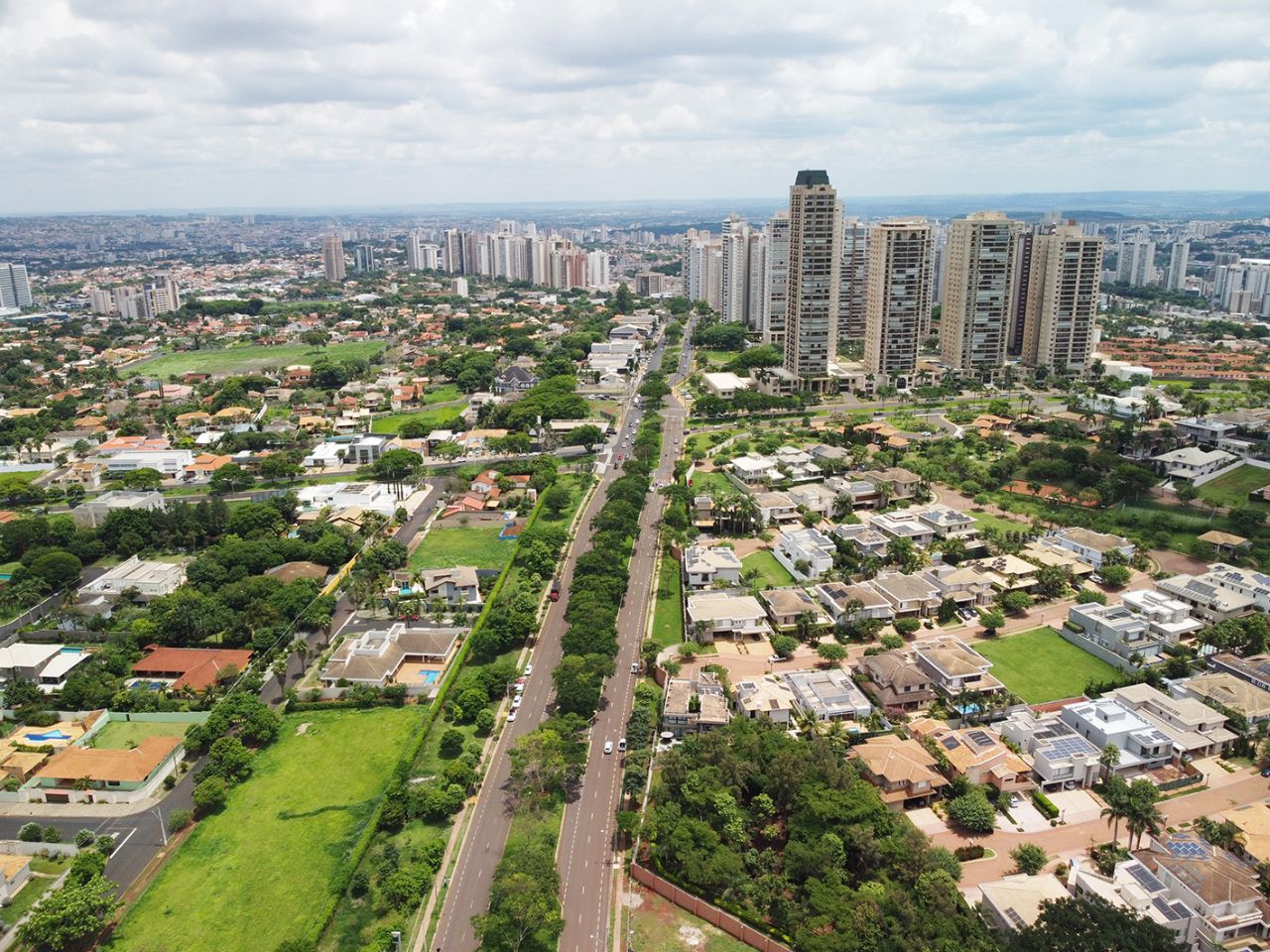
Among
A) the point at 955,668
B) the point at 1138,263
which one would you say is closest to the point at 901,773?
the point at 955,668

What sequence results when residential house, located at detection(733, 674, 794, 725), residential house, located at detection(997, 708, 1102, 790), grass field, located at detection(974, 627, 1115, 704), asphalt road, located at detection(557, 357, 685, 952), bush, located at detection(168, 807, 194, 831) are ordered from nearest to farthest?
asphalt road, located at detection(557, 357, 685, 952) < bush, located at detection(168, 807, 194, 831) < residential house, located at detection(997, 708, 1102, 790) < residential house, located at detection(733, 674, 794, 725) < grass field, located at detection(974, 627, 1115, 704)

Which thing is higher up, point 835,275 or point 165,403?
point 835,275

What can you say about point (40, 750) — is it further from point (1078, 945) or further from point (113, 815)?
point (1078, 945)

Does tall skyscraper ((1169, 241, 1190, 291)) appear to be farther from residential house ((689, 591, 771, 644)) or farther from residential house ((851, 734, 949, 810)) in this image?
residential house ((851, 734, 949, 810))

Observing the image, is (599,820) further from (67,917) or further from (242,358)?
(242,358)

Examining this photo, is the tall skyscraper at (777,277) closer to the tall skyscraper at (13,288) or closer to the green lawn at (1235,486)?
the green lawn at (1235,486)

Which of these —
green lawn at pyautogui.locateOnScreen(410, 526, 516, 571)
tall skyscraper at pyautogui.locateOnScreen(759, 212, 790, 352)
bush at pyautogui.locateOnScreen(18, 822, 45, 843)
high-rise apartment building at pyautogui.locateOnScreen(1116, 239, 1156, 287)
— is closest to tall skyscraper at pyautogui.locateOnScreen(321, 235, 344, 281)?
tall skyscraper at pyautogui.locateOnScreen(759, 212, 790, 352)

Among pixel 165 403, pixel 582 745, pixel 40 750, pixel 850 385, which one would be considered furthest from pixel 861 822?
pixel 165 403
